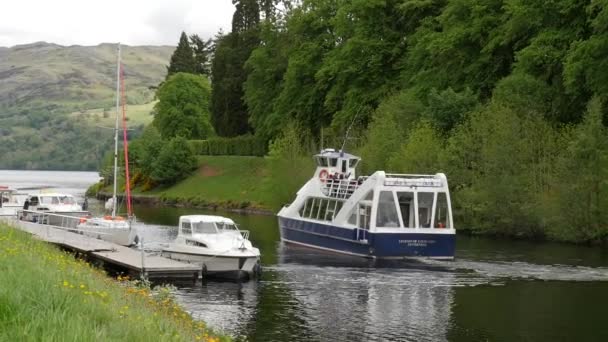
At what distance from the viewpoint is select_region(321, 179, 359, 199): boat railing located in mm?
51975

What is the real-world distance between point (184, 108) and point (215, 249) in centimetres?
10218

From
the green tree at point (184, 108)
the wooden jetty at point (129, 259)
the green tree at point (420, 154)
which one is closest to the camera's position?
the wooden jetty at point (129, 259)

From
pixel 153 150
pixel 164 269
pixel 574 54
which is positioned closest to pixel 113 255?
pixel 164 269

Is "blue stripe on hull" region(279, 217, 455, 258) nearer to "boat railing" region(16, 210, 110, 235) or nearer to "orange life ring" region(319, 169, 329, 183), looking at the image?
"orange life ring" region(319, 169, 329, 183)

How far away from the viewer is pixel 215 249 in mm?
39094

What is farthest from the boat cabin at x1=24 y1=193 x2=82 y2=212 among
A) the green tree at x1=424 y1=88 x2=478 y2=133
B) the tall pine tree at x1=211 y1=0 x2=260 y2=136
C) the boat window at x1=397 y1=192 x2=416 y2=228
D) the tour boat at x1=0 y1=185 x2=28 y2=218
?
the tall pine tree at x1=211 y1=0 x2=260 y2=136

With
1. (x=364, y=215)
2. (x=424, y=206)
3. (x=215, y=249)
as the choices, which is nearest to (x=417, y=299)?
(x=215, y=249)

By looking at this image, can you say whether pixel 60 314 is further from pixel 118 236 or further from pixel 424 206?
pixel 118 236

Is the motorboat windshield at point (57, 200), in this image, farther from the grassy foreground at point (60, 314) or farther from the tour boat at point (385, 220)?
the grassy foreground at point (60, 314)

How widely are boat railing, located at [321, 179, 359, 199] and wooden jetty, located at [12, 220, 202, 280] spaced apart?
14018 millimetres

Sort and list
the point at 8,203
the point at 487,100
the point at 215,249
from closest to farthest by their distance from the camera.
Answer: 1. the point at 215,249
2. the point at 8,203
3. the point at 487,100

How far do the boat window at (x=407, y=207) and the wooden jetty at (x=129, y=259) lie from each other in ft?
43.8

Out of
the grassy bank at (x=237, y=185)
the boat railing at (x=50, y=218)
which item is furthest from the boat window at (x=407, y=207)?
the grassy bank at (x=237, y=185)

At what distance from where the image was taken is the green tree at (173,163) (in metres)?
109
